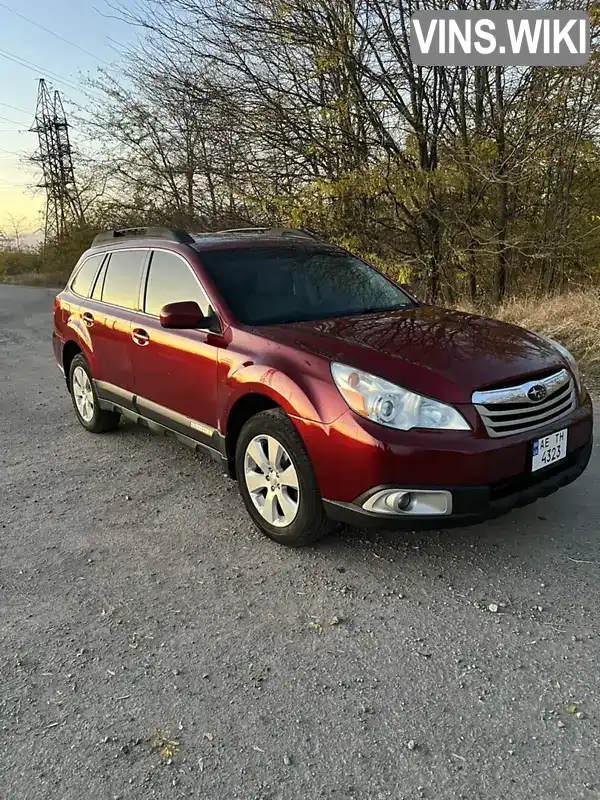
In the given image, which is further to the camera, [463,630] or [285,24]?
[285,24]

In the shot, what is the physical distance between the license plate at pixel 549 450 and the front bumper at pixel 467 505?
51 millimetres

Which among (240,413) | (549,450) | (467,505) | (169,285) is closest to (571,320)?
(549,450)

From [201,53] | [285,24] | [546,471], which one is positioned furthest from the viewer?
[201,53]

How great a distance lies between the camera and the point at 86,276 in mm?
5660

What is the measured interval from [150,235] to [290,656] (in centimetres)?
336

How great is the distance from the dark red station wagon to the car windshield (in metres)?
0.01

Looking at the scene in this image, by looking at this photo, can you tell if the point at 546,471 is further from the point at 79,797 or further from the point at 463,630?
the point at 79,797

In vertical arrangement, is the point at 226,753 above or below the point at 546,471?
below

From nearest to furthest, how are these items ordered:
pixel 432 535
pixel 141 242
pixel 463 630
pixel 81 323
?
pixel 463 630 < pixel 432 535 < pixel 141 242 < pixel 81 323

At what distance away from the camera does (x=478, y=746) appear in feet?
6.77

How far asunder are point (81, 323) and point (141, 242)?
1.08m

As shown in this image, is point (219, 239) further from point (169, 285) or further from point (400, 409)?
point (400, 409)

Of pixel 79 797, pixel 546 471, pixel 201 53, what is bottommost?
pixel 79 797

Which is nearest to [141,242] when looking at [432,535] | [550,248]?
[432,535]
